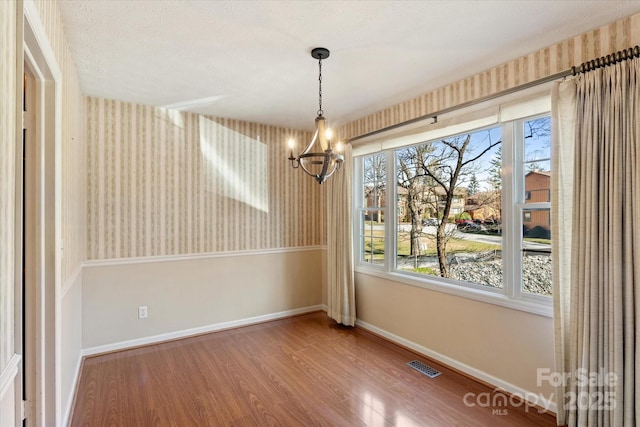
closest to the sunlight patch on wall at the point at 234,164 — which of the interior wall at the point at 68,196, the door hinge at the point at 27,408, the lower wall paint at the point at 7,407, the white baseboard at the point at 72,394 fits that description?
the interior wall at the point at 68,196

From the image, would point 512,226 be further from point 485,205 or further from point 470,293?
point 470,293

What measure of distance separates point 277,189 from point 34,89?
282 cm

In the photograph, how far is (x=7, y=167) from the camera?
3.72ft

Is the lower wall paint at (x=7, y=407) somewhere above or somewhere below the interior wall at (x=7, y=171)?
below

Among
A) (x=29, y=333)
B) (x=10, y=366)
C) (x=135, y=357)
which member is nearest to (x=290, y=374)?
(x=135, y=357)

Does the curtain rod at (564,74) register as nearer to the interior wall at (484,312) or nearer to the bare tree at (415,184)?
the interior wall at (484,312)

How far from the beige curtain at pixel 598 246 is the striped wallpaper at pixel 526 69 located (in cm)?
20

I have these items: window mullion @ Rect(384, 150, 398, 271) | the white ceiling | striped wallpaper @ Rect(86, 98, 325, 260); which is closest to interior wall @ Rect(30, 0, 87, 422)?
the white ceiling

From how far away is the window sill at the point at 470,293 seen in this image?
239 cm

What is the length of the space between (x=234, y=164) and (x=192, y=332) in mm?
2030

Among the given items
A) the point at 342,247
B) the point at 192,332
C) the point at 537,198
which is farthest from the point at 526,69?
the point at 192,332

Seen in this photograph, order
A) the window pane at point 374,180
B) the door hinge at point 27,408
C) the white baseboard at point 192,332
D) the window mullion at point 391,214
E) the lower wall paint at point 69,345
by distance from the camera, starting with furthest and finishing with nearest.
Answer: the window pane at point 374,180 < the window mullion at point 391,214 < the white baseboard at point 192,332 < the lower wall paint at point 69,345 < the door hinge at point 27,408

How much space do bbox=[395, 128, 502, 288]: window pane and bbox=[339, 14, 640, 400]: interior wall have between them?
0.30 metres

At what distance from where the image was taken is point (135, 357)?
3254mm
